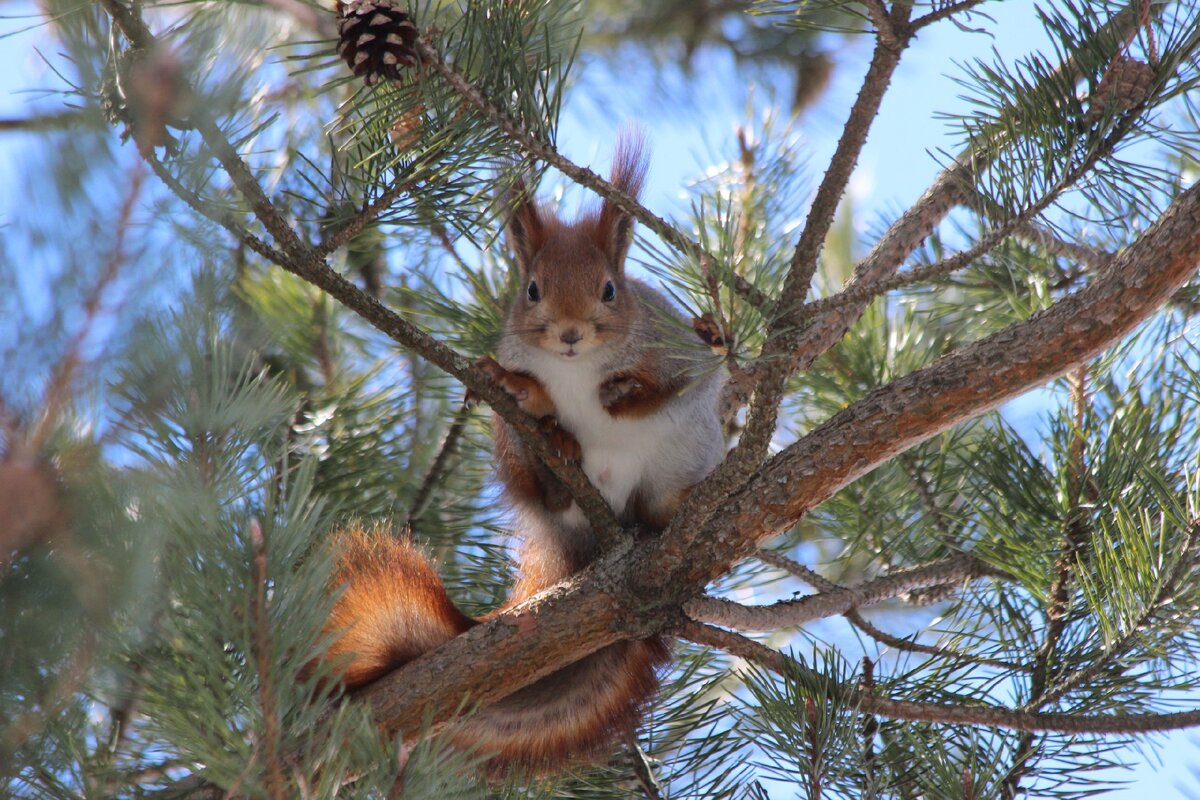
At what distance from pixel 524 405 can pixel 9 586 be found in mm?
940

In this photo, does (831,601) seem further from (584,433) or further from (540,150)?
(540,150)

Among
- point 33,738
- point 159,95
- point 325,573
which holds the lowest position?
point 33,738

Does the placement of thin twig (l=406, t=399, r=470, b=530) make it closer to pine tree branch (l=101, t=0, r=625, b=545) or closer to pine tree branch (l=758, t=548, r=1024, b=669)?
pine tree branch (l=101, t=0, r=625, b=545)

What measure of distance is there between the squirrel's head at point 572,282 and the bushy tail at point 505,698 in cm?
38

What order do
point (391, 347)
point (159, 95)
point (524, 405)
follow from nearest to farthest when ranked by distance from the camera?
point (159, 95), point (524, 405), point (391, 347)

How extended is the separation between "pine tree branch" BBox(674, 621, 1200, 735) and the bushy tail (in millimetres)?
229

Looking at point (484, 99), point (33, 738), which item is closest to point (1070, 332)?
point (484, 99)

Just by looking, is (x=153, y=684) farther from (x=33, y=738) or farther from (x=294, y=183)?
(x=294, y=183)

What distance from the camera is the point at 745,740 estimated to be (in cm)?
144

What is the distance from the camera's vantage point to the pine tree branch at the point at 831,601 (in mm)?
1329

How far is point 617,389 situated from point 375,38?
69 centimetres

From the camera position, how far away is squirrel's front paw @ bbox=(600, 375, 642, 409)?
161cm

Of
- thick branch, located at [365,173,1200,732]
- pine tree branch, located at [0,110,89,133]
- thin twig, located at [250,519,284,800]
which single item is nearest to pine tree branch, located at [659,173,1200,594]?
thick branch, located at [365,173,1200,732]

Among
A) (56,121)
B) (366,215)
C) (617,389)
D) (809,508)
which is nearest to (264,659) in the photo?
(56,121)
